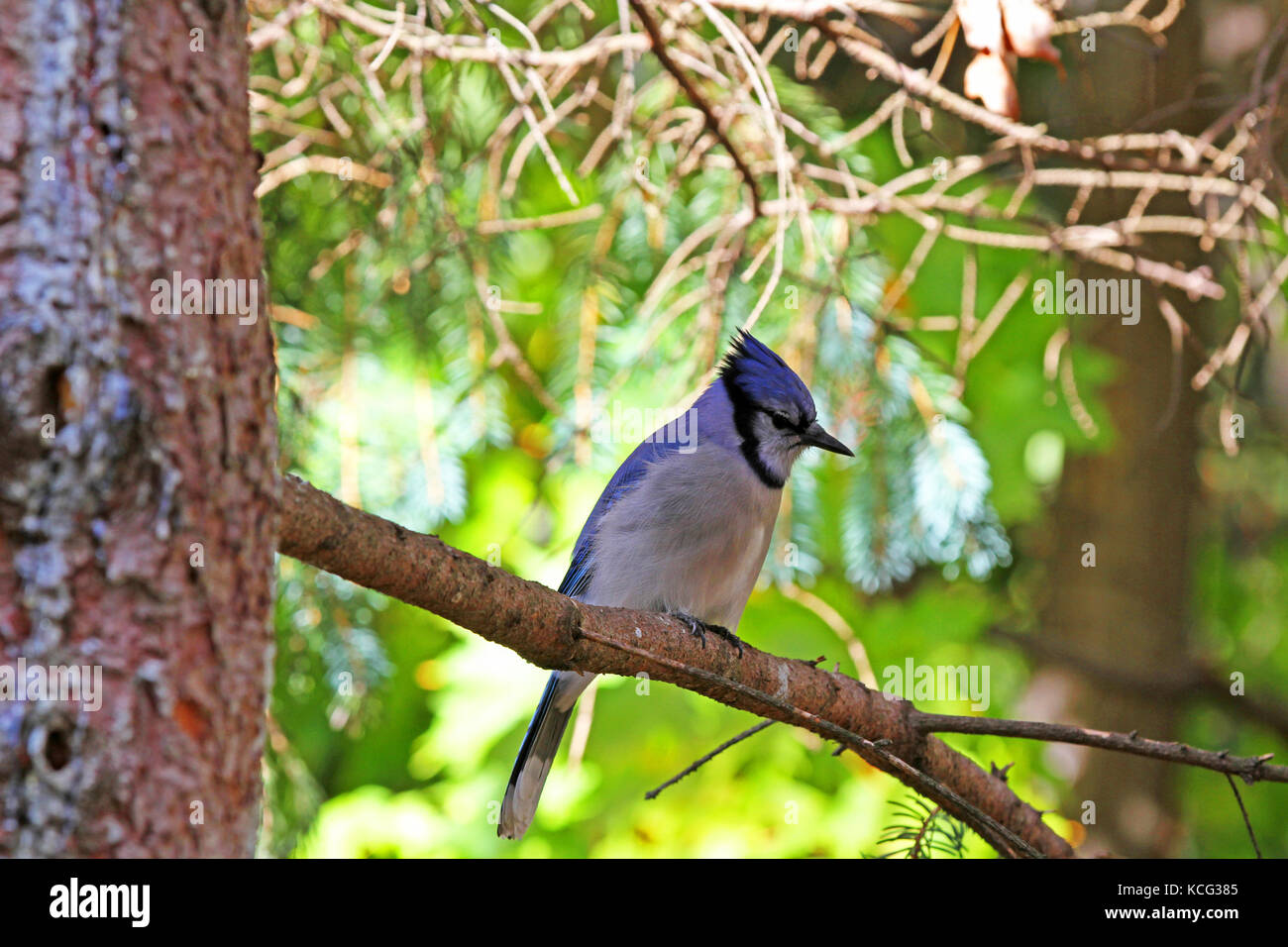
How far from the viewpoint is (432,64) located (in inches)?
110

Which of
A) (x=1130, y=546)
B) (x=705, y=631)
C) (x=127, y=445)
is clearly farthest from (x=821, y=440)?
(x=1130, y=546)

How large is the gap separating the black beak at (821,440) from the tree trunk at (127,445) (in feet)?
5.78

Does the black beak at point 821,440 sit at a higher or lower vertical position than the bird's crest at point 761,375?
lower

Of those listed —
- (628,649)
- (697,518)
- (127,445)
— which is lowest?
(628,649)

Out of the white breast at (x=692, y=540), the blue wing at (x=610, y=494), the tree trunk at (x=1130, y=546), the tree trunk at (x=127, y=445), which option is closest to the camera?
the tree trunk at (x=127, y=445)

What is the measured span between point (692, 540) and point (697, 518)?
0.17 ft

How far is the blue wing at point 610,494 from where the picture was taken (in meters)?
2.85

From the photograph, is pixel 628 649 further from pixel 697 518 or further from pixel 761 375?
pixel 761 375

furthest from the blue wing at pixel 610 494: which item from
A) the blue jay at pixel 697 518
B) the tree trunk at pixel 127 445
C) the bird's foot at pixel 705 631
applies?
the tree trunk at pixel 127 445

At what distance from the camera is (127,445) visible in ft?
3.28

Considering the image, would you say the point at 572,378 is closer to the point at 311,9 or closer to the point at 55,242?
the point at 311,9

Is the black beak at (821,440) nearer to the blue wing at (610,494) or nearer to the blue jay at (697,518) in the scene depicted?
the blue jay at (697,518)

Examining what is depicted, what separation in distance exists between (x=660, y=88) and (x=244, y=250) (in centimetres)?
205
